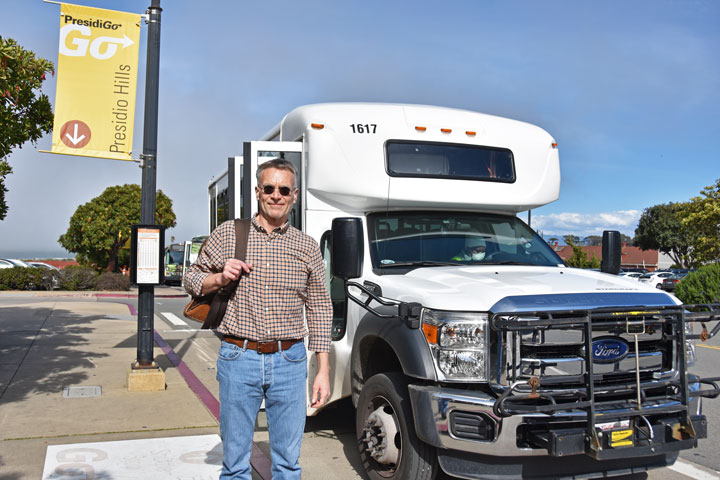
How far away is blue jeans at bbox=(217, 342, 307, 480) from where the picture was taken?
3.27 metres

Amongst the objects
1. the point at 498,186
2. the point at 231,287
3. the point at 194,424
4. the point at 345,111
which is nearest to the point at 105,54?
the point at 345,111

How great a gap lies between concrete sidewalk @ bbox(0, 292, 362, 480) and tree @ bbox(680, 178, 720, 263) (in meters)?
37.4

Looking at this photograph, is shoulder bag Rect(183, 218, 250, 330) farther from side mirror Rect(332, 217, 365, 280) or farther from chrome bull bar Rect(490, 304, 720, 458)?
chrome bull bar Rect(490, 304, 720, 458)

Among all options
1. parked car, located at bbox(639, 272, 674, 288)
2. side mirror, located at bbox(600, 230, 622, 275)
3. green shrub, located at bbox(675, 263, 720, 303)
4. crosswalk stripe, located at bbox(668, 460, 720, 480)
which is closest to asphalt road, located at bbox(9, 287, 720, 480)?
crosswalk stripe, located at bbox(668, 460, 720, 480)

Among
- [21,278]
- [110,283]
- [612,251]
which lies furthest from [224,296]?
[110,283]

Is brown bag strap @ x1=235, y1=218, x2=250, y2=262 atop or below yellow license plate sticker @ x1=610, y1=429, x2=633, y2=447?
atop

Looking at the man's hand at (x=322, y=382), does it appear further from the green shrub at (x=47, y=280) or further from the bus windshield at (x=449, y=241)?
the green shrub at (x=47, y=280)

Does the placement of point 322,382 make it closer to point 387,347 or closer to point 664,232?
point 387,347

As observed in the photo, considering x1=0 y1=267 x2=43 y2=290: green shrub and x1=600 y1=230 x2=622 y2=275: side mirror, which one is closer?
x1=600 y1=230 x2=622 y2=275: side mirror

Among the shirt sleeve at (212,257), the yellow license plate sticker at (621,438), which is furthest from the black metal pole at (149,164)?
the yellow license plate sticker at (621,438)

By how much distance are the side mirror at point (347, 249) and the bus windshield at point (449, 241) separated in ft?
2.79

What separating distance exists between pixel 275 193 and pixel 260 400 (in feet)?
3.50

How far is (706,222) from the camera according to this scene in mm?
40750

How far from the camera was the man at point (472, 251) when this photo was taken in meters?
5.53
